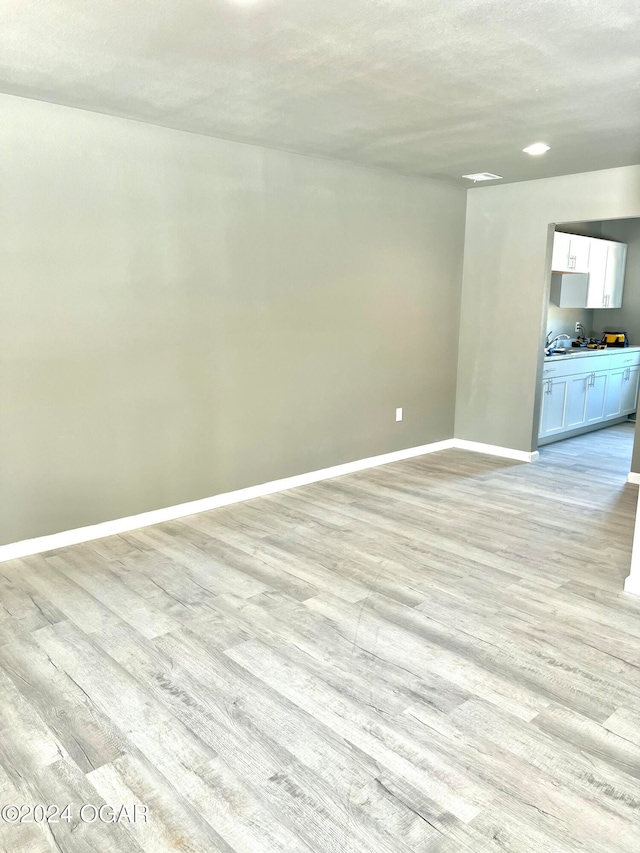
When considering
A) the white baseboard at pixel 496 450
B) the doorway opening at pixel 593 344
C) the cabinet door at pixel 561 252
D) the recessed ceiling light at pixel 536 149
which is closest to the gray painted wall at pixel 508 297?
the white baseboard at pixel 496 450

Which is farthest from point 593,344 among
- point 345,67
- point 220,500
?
point 345,67

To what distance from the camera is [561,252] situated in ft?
21.4

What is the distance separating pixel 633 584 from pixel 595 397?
4111 millimetres

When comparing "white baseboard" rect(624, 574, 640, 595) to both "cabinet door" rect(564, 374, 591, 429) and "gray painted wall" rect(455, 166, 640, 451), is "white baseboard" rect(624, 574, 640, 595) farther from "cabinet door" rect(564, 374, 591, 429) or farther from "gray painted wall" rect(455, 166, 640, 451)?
"cabinet door" rect(564, 374, 591, 429)

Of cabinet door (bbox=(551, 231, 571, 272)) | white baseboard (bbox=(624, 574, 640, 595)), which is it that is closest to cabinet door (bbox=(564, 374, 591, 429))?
cabinet door (bbox=(551, 231, 571, 272))

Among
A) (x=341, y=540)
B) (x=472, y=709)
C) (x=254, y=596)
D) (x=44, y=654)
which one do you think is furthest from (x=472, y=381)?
(x=44, y=654)

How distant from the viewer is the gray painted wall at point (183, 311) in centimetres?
352

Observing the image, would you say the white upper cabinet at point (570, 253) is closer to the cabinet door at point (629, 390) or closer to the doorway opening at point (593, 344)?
the doorway opening at point (593, 344)

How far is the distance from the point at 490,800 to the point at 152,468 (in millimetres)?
2858

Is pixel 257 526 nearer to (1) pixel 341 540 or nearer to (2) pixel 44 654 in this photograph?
(1) pixel 341 540

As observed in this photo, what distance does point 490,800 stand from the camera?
190 cm

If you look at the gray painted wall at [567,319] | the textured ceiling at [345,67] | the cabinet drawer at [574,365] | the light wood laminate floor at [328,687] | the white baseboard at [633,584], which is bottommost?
the light wood laminate floor at [328,687]

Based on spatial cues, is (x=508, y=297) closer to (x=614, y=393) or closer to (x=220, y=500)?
(x=614, y=393)

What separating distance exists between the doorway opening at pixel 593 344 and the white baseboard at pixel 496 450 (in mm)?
401
